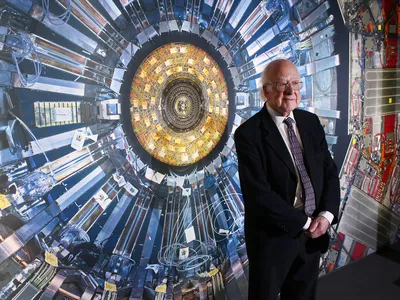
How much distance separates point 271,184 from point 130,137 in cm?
81

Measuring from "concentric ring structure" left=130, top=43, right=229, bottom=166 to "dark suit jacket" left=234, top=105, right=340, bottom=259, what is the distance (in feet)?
2.04

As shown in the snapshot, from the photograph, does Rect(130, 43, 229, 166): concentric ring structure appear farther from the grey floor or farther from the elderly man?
the grey floor

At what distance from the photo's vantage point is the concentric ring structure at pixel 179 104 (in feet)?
6.46

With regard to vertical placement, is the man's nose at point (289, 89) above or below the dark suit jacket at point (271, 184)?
above

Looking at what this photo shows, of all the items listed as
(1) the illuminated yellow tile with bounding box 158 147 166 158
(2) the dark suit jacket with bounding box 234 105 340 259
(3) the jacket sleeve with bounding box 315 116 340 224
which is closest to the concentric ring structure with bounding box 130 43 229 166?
(1) the illuminated yellow tile with bounding box 158 147 166 158

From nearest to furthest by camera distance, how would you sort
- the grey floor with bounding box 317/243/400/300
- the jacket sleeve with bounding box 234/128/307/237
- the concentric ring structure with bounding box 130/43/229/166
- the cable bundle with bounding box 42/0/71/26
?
the jacket sleeve with bounding box 234/128/307/237
the cable bundle with bounding box 42/0/71/26
the concentric ring structure with bounding box 130/43/229/166
the grey floor with bounding box 317/243/400/300

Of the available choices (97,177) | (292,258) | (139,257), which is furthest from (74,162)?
(292,258)

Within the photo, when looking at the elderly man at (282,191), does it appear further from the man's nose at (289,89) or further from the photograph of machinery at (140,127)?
the photograph of machinery at (140,127)

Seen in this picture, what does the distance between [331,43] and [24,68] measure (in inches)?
87.0

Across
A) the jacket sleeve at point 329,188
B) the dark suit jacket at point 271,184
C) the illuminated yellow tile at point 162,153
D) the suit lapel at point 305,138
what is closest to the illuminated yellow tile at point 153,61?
the illuminated yellow tile at point 162,153

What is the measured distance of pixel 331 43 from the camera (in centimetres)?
277

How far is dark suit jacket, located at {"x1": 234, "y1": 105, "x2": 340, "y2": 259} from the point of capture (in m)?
1.49

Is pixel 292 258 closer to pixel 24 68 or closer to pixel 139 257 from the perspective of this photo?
pixel 139 257

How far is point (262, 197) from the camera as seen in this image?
148cm
